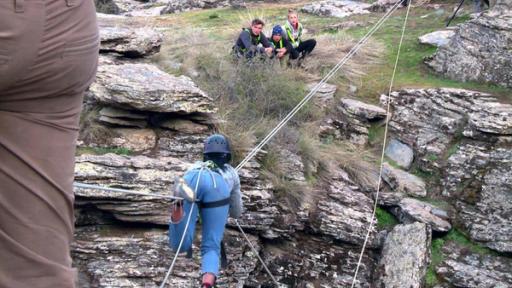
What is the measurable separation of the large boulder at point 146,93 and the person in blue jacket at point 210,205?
241 cm

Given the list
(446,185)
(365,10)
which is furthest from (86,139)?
(365,10)

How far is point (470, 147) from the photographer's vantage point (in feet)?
31.8

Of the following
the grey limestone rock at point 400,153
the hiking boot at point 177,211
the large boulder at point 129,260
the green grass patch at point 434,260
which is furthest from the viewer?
the grey limestone rock at point 400,153

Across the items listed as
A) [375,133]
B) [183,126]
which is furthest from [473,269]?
[183,126]

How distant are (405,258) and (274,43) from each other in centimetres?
407

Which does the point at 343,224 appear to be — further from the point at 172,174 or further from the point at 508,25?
the point at 508,25

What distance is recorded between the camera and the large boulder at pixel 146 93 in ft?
27.9

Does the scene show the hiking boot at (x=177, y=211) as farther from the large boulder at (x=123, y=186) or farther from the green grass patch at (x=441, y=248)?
the green grass patch at (x=441, y=248)

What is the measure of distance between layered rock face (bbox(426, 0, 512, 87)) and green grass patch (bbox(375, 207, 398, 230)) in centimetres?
268

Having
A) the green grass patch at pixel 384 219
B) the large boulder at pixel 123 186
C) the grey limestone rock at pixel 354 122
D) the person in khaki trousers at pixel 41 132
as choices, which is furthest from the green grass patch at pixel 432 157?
the person in khaki trousers at pixel 41 132

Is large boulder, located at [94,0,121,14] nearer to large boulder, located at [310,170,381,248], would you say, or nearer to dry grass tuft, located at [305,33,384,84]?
dry grass tuft, located at [305,33,384,84]

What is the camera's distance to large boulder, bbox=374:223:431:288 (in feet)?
27.5

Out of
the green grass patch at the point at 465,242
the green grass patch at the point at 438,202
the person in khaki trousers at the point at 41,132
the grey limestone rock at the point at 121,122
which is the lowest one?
the green grass patch at the point at 465,242

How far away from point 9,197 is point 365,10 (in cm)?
1485
